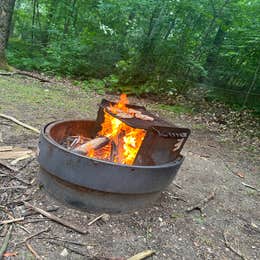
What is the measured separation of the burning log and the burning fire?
4 centimetres

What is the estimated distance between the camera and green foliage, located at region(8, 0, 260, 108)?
7484 millimetres

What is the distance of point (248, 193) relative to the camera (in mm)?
3721

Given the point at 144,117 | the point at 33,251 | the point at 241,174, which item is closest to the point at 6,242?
the point at 33,251

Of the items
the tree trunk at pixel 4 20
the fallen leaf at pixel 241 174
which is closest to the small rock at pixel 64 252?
the fallen leaf at pixel 241 174

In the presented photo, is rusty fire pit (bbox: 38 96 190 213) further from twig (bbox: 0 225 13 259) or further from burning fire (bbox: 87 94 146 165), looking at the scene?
twig (bbox: 0 225 13 259)

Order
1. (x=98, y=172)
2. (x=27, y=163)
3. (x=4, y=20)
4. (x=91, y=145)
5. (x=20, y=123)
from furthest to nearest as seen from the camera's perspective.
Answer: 1. (x=4, y=20)
2. (x=20, y=123)
3. (x=27, y=163)
4. (x=91, y=145)
5. (x=98, y=172)

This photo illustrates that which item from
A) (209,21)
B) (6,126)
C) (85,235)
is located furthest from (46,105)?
(209,21)

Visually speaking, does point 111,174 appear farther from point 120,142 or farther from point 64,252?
point 64,252

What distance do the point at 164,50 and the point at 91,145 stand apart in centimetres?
614

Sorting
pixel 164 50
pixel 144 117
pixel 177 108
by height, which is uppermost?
pixel 164 50

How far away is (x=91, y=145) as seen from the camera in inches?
104

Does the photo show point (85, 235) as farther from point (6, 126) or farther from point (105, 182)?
point (6, 126)

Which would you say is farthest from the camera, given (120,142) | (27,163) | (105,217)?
(27,163)

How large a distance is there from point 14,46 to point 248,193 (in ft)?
31.0
